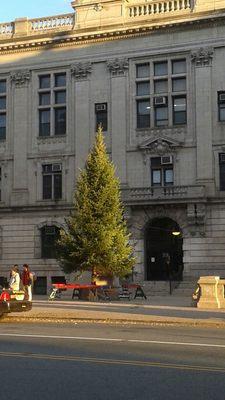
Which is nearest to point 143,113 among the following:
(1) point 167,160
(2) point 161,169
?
(1) point 167,160

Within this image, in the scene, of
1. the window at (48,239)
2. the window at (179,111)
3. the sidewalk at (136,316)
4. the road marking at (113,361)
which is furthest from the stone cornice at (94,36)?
the road marking at (113,361)

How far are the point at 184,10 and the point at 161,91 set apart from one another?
5581 millimetres

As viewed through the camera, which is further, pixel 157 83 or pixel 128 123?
pixel 128 123

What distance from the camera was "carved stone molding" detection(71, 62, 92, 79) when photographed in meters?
42.5

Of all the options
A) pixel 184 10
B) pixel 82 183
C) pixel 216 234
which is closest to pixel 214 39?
pixel 184 10

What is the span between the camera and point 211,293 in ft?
78.5

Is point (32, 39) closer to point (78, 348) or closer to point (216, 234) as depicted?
point (216, 234)

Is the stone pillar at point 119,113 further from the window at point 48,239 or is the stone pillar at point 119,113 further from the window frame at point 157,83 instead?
the window at point 48,239

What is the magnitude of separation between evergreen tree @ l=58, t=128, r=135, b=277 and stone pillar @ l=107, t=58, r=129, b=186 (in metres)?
8.96

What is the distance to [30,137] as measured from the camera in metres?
43.5

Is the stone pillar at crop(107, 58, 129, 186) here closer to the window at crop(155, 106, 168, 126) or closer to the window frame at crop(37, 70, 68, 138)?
the window at crop(155, 106, 168, 126)

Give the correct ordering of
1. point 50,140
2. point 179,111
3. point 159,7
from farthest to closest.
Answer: point 50,140
point 159,7
point 179,111

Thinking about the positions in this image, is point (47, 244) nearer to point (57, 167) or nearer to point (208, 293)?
point (57, 167)

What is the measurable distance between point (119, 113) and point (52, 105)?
16.7ft
